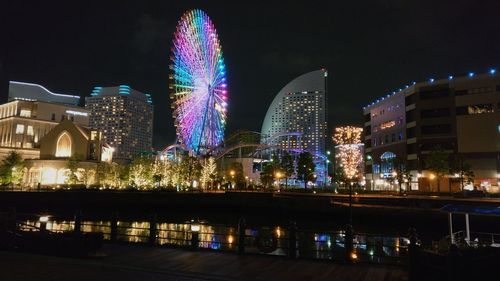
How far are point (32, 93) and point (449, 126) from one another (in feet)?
492

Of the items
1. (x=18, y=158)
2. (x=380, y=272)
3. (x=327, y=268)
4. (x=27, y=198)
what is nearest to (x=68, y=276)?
(x=327, y=268)

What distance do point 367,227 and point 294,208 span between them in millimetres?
12264

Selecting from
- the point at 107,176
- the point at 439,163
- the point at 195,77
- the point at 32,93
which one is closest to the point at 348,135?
the point at 439,163

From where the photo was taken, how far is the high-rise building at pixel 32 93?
146375 mm

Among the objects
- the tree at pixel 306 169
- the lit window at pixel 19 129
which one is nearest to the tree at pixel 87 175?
the lit window at pixel 19 129

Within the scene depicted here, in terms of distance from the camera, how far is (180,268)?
13.1 m

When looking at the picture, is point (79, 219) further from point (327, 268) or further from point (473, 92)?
point (473, 92)

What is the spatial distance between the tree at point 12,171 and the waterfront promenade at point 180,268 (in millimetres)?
80184

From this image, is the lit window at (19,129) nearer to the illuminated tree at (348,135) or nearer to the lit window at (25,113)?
the lit window at (25,113)

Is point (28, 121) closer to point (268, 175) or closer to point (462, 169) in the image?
point (268, 175)

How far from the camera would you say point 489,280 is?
1024 centimetres

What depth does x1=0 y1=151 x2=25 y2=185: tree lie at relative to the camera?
3246 inches

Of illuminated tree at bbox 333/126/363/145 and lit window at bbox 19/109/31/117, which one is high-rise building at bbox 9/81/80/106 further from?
illuminated tree at bbox 333/126/363/145

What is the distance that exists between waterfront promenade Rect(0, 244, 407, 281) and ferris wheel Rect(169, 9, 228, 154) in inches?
2169
